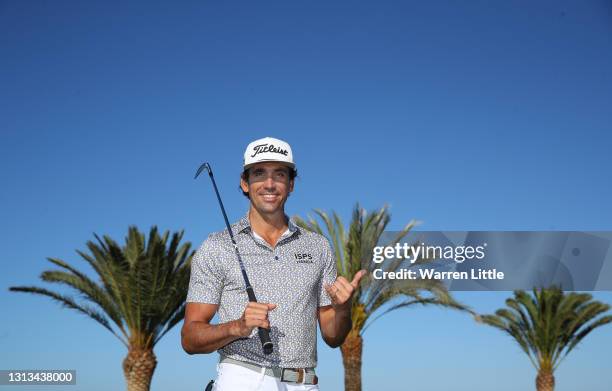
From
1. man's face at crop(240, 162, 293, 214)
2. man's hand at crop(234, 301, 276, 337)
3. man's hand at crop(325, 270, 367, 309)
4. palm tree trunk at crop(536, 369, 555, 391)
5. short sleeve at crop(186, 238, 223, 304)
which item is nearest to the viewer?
man's hand at crop(234, 301, 276, 337)

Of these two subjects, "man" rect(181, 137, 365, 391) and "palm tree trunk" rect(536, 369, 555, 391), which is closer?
"man" rect(181, 137, 365, 391)

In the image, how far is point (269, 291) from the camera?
4.36 m

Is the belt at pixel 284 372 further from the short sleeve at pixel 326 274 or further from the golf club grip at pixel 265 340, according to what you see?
the short sleeve at pixel 326 274

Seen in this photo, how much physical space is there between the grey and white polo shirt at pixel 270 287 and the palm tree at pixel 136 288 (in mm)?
19211

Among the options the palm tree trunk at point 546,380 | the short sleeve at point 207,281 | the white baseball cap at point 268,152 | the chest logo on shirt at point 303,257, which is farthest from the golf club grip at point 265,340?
the palm tree trunk at point 546,380

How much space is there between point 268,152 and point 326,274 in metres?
0.83

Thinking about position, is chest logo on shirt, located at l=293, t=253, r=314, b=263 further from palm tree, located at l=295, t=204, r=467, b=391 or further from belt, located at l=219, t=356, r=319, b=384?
palm tree, located at l=295, t=204, r=467, b=391

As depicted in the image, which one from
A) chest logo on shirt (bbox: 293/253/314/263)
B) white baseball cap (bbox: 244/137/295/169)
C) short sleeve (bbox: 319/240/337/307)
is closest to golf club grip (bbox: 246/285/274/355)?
chest logo on shirt (bbox: 293/253/314/263)

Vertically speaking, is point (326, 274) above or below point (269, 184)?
below

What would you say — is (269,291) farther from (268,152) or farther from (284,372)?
(268,152)

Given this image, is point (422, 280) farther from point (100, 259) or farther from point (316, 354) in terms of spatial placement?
point (316, 354)

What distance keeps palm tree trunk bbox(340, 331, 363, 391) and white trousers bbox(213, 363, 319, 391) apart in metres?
20.2

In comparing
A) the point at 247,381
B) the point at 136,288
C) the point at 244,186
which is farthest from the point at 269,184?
the point at 136,288

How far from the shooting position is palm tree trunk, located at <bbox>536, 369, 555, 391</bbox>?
3231 centimetres
